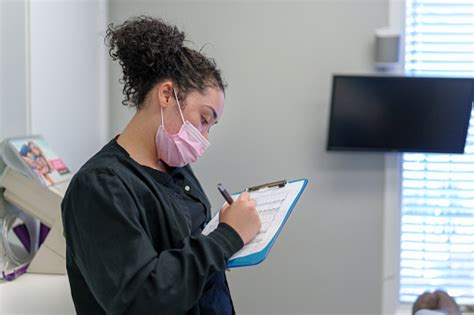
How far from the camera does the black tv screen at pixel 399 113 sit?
2160mm

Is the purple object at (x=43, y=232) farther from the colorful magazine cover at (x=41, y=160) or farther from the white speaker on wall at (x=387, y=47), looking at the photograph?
the white speaker on wall at (x=387, y=47)

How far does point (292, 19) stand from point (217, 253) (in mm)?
1664

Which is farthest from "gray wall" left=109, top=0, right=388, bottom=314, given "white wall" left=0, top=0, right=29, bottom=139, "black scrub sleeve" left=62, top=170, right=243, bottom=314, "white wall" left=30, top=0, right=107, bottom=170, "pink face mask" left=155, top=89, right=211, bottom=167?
"black scrub sleeve" left=62, top=170, right=243, bottom=314

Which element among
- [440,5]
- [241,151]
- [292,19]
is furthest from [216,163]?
[440,5]

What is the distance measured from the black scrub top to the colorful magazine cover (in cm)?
60

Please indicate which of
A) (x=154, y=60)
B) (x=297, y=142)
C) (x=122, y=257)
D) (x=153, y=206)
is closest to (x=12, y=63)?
(x=154, y=60)

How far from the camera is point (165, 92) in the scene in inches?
40.7

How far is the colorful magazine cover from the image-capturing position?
4.89ft

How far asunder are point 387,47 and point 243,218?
4.96ft

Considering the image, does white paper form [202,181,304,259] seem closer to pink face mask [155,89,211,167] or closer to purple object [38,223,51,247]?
pink face mask [155,89,211,167]

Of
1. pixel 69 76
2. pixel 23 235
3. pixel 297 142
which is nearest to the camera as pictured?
pixel 23 235

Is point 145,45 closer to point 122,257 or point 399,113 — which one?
point 122,257

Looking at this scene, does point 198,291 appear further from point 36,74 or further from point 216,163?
point 216,163

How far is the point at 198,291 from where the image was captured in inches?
35.4
